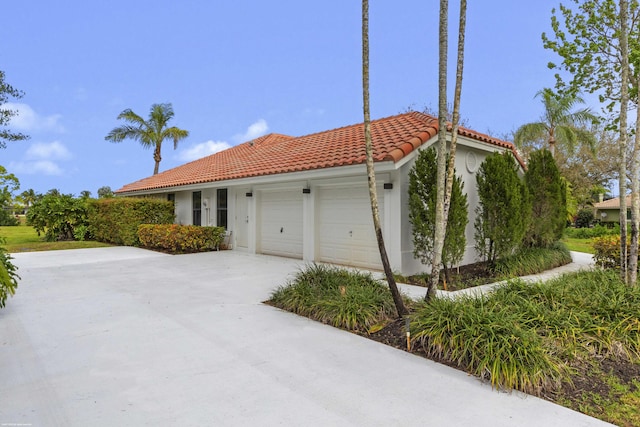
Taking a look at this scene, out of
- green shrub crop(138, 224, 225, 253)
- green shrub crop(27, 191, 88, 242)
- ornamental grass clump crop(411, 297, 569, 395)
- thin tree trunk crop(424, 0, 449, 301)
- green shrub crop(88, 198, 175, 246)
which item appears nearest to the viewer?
ornamental grass clump crop(411, 297, 569, 395)

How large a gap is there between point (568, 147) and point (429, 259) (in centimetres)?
2125

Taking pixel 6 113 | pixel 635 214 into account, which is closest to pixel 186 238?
pixel 6 113

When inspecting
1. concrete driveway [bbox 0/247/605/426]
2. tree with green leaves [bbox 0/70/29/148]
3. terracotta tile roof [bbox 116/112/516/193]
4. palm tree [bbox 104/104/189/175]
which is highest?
palm tree [bbox 104/104/189/175]

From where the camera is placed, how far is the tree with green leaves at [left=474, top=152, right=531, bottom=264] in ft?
28.4

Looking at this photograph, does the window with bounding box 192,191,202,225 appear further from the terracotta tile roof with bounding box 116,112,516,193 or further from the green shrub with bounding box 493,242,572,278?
the green shrub with bounding box 493,242,572,278

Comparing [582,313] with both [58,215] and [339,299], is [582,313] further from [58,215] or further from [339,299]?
[58,215]

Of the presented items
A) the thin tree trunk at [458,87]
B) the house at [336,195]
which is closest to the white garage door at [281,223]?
the house at [336,195]

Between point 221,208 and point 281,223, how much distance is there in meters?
3.84

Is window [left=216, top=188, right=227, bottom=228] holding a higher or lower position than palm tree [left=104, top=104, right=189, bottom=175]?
lower

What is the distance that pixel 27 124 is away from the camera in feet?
46.7

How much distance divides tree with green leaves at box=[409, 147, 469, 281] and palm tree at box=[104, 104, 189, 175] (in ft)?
90.0

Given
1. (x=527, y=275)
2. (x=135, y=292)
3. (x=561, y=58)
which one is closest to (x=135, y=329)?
(x=135, y=292)

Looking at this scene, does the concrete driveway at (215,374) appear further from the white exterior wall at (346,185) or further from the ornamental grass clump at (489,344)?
the white exterior wall at (346,185)

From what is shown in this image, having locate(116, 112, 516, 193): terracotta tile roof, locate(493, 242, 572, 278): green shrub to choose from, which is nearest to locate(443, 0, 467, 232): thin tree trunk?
locate(116, 112, 516, 193): terracotta tile roof
